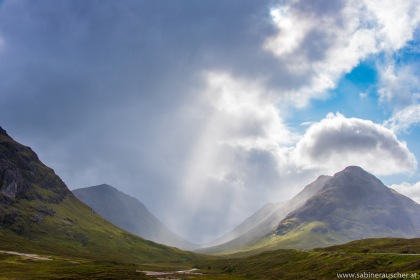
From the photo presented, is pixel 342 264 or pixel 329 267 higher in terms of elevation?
pixel 342 264

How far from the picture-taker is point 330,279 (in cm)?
9000

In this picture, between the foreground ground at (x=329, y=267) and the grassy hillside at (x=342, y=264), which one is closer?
the foreground ground at (x=329, y=267)

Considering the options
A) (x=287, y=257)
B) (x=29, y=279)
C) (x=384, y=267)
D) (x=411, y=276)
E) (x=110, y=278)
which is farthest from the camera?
(x=287, y=257)

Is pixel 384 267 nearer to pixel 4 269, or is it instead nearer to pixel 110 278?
pixel 110 278

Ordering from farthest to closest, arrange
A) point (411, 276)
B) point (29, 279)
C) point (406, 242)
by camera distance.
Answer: point (406, 242) → point (29, 279) → point (411, 276)

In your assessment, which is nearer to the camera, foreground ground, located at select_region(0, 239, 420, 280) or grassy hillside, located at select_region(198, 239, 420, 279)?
foreground ground, located at select_region(0, 239, 420, 280)

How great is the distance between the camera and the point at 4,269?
126 meters

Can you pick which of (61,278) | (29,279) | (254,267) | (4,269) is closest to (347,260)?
(254,267)

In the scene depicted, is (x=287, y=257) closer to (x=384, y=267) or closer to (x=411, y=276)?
(x=384, y=267)

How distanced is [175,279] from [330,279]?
66741mm

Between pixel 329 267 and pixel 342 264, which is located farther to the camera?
pixel 329 267

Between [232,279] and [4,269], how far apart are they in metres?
90.6

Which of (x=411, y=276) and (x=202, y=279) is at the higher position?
(x=411, y=276)

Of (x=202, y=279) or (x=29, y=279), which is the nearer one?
(x=29, y=279)
